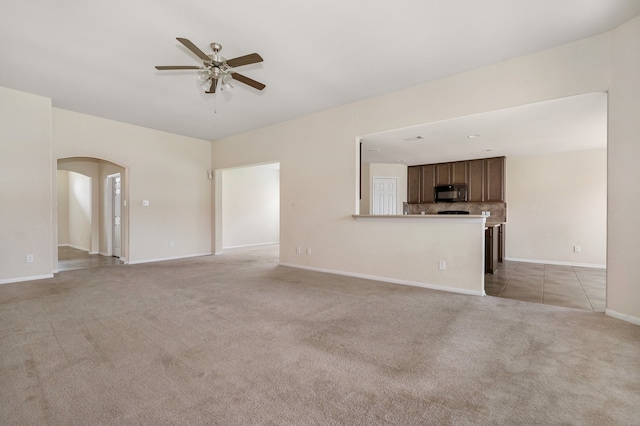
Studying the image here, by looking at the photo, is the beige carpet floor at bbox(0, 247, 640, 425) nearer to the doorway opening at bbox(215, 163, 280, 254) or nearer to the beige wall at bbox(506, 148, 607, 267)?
the beige wall at bbox(506, 148, 607, 267)

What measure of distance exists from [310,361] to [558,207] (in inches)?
279

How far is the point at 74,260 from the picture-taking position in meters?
6.57

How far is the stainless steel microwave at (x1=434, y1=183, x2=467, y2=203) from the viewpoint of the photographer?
7.29m

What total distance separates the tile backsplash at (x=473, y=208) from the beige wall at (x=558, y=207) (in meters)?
0.19

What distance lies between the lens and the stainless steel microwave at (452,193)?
7.29 metres

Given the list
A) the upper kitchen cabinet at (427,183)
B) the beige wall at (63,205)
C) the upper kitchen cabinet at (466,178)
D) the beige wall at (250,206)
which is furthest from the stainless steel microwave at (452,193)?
the beige wall at (63,205)

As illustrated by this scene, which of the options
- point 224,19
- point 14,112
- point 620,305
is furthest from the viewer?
point 14,112

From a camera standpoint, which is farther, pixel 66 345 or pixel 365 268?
pixel 365 268

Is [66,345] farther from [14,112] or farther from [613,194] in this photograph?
[613,194]

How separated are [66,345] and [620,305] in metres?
5.24

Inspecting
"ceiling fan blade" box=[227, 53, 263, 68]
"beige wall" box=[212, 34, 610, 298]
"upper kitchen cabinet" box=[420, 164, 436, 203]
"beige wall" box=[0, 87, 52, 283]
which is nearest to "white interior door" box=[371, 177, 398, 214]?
"upper kitchen cabinet" box=[420, 164, 436, 203]

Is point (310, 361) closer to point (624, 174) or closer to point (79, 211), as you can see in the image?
point (624, 174)

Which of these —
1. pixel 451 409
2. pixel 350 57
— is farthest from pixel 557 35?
pixel 451 409

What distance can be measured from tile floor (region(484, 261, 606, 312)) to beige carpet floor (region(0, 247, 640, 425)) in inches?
19.2
